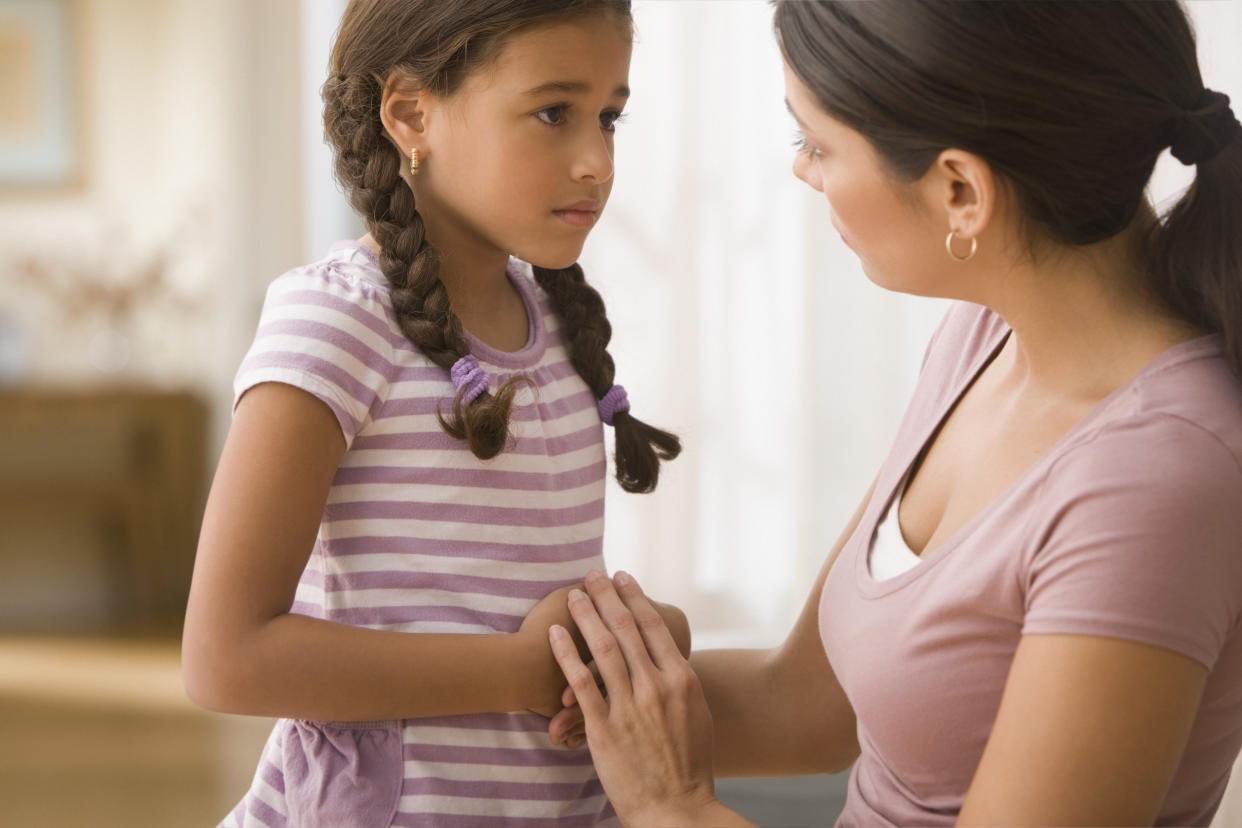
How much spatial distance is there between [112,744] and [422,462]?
2725mm

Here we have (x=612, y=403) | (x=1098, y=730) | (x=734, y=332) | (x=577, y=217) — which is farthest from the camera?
(x=734, y=332)

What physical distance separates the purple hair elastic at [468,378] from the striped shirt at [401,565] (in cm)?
1

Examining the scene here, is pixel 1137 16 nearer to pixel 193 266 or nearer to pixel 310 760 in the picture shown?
pixel 310 760

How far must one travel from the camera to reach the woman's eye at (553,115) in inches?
46.4

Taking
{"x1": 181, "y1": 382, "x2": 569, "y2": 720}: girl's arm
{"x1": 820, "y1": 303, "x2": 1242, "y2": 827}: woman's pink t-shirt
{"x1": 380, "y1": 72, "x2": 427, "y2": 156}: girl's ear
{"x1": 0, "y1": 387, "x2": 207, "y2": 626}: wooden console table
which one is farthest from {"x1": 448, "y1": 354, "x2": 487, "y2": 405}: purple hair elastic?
{"x1": 0, "y1": 387, "x2": 207, "y2": 626}: wooden console table

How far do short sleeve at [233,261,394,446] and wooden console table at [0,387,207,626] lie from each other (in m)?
4.10

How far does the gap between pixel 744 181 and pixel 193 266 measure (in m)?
2.91

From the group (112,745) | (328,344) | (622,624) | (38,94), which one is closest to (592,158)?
(328,344)

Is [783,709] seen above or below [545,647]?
below

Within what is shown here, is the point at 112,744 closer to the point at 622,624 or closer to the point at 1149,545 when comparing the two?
the point at 622,624

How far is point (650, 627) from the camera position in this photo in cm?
117

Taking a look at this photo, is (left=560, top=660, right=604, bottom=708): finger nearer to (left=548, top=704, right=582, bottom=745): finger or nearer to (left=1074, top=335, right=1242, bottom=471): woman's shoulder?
(left=548, top=704, right=582, bottom=745): finger

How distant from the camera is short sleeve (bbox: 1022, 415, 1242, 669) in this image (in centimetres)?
86

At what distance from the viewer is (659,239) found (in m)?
3.06
